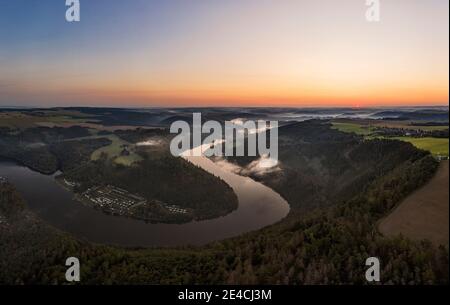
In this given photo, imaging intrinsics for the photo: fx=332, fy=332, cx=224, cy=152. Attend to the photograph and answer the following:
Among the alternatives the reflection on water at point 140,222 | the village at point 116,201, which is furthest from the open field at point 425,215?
the village at point 116,201

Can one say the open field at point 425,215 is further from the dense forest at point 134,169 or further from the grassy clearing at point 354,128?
the grassy clearing at point 354,128

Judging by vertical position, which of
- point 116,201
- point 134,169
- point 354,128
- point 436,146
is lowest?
point 116,201

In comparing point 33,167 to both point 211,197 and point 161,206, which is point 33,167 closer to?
point 161,206

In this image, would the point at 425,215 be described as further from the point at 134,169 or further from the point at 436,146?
the point at 134,169

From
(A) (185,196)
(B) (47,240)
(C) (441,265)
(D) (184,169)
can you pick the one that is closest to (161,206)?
(A) (185,196)

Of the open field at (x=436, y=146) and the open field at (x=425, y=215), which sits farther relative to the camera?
the open field at (x=436, y=146)

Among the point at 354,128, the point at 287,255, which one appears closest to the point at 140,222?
the point at 287,255
